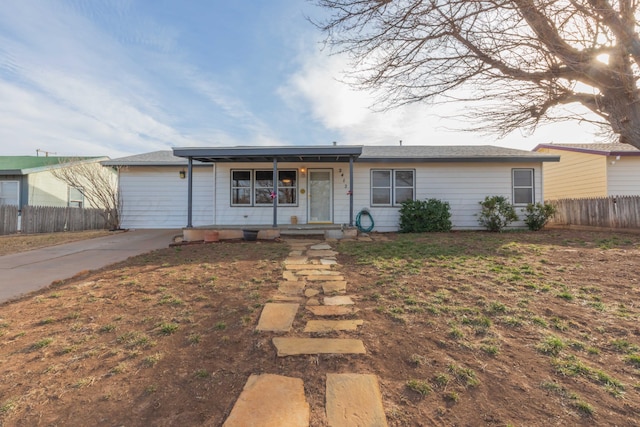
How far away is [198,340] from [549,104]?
275 inches

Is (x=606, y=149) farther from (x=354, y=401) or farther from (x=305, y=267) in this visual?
(x=354, y=401)

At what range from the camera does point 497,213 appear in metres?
9.71

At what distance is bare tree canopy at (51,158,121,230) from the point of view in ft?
37.2

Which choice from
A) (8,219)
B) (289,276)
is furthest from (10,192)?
(289,276)

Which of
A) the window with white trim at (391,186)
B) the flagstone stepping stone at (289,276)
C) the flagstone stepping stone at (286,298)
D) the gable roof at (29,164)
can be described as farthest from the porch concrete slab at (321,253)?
the gable roof at (29,164)

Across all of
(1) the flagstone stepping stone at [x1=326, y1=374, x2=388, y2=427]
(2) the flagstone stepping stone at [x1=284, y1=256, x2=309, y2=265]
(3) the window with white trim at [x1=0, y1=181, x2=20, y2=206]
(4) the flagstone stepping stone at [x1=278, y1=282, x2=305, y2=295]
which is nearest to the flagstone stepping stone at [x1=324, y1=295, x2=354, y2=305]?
(4) the flagstone stepping stone at [x1=278, y1=282, x2=305, y2=295]

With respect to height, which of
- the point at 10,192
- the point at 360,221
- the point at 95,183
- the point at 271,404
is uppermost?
the point at 95,183

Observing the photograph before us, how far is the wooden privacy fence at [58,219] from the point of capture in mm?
11391

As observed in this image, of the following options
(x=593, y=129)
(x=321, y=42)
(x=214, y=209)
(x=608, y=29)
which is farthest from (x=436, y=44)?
(x=214, y=209)

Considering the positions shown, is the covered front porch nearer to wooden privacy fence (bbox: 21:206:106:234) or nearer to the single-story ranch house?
the single-story ranch house

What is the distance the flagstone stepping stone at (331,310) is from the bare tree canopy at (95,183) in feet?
36.4

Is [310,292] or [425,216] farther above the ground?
[425,216]

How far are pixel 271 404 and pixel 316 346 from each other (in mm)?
694

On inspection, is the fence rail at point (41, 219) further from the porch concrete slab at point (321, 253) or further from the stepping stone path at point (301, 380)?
the stepping stone path at point (301, 380)
